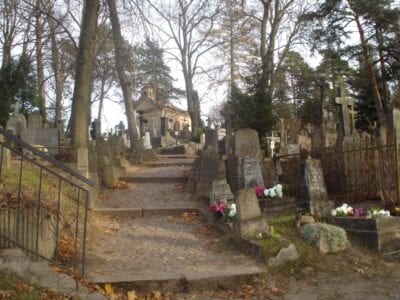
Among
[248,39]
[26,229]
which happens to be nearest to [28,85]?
[248,39]

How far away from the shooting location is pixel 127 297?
5348 millimetres

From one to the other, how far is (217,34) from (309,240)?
95.1 ft

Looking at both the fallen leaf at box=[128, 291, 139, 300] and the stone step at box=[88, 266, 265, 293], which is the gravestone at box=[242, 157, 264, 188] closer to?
the stone step at box=[88, 266, 265, 293]

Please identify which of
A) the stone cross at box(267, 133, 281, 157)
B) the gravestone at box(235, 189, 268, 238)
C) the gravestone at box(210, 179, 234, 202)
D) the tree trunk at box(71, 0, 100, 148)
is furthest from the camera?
the stone cross at box(267, 133, 281, 157)

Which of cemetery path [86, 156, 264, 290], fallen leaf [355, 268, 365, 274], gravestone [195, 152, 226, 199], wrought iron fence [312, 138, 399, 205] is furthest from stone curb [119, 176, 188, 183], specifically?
fallen leaf [355, 268, 365, 274]

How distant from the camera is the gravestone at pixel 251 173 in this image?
32.8 feet

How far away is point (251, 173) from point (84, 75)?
5.39 meters

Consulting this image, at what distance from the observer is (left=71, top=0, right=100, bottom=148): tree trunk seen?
39.6ft

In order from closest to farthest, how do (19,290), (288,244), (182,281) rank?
(19,290) < (182,281) < (288,244)

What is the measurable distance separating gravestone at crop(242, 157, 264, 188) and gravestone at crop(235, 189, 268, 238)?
2380 mm

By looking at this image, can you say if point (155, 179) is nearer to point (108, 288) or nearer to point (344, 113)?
point (344, 113)

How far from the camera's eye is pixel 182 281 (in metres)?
5.76

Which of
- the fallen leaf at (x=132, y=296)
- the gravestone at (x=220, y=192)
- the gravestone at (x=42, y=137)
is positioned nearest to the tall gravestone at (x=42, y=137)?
the gravestone at (x=42, y=137)

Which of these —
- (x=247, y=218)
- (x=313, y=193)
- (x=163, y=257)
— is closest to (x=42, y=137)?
(x=163, y=257)
